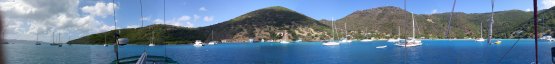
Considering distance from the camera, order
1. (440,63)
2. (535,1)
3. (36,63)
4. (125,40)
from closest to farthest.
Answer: (535,1), (125,40), (440,63), (36,63)

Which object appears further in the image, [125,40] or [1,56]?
[125,40]

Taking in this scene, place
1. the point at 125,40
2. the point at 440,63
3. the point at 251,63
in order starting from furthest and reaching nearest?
the point at 251,63, the point at 440,63, the point at 125,40

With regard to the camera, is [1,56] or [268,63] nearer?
[1,56]

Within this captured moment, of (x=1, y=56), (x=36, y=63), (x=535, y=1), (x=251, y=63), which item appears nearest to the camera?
(x=1, y=56)

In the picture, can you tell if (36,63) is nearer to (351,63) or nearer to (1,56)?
(351,63)

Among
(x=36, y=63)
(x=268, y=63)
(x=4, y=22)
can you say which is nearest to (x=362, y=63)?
(x=268, y=63)

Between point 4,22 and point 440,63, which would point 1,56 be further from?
point 440,63

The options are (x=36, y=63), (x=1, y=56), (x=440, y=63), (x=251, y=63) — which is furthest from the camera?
(x=36, y=63)

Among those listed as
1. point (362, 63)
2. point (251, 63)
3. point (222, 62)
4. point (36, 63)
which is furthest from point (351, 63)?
point (36, 63)

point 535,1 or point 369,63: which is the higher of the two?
point 535,1
